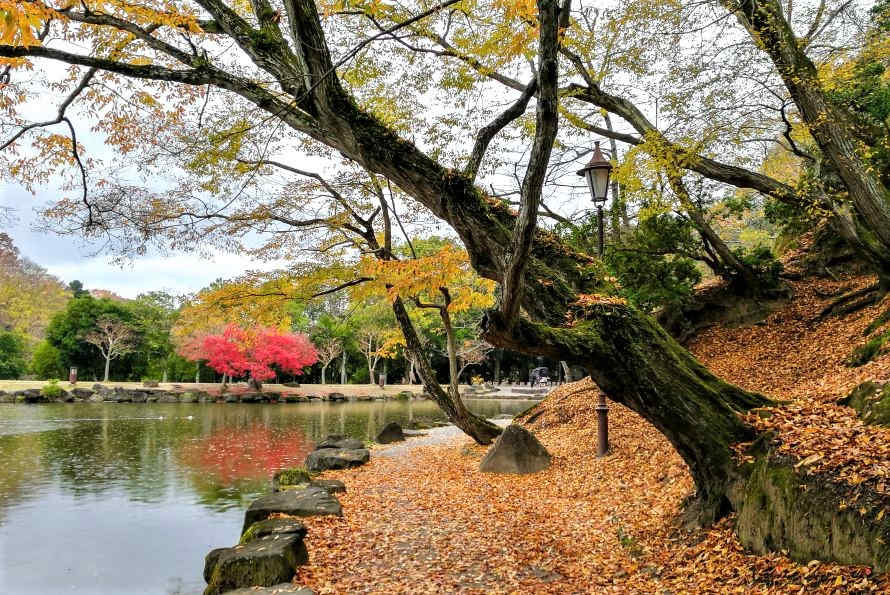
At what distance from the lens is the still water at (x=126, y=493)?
6113 mm

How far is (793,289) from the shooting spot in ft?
34.8

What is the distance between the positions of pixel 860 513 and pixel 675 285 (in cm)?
794

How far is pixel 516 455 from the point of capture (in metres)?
8.09

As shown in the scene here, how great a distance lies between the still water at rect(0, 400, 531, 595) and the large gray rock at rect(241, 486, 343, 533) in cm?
90

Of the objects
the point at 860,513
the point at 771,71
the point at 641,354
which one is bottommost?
the point at 860,513

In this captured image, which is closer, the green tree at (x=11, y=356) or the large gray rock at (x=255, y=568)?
A: the large gray rock at (x=255, y=568)

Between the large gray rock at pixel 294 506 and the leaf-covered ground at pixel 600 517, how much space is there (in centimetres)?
21

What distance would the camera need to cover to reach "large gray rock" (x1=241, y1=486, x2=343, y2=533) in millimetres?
5859

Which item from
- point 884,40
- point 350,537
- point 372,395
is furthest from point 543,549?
point 372,395

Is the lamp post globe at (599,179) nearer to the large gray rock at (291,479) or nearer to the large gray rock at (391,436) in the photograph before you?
the large gray rock at (291,479)

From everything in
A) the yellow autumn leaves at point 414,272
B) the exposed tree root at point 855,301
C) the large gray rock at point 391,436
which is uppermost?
the yellow autumn leaves at point 414,272

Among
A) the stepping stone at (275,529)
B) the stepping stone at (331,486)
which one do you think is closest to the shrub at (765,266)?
the stepping stone at (331,486)

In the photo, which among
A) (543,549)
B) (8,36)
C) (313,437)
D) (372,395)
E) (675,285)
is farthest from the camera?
(372,395)

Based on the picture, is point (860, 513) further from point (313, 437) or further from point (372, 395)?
point (372, 395)
